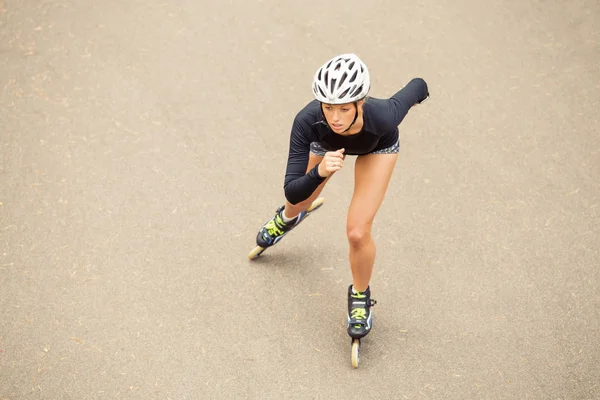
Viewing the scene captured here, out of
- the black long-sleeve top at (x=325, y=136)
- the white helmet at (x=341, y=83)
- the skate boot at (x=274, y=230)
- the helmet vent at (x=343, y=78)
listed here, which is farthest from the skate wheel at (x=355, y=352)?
the helmet vent at (x=343, y=78)

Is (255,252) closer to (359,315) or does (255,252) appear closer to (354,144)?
(359,315)

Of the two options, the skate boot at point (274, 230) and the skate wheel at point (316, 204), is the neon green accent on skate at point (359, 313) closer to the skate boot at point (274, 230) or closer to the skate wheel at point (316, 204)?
the skate boot at point (274, 230)

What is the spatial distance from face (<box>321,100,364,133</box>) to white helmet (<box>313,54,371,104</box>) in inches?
2.7

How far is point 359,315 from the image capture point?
516 centimetres

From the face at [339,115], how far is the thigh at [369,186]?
21.0 inches

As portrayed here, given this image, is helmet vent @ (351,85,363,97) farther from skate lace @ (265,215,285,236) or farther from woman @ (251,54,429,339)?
skate lace @ (265,215,285,236)

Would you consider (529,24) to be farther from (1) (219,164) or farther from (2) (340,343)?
(2) (340,343)

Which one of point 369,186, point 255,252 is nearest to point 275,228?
point 255,252

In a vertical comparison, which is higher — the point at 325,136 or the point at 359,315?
the point at 325,136

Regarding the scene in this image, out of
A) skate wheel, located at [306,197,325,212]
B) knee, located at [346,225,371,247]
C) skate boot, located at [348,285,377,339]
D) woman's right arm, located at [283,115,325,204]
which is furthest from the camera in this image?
skate wheel, located at [306,197,325,212]

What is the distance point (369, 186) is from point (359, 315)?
3.47ft

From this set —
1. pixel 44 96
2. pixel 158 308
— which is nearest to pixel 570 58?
pixel 158 308

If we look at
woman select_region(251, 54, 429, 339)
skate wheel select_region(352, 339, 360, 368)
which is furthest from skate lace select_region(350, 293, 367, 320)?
skate wheel select_region(352, 339, 360, 368)

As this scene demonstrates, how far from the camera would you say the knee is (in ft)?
15.6
